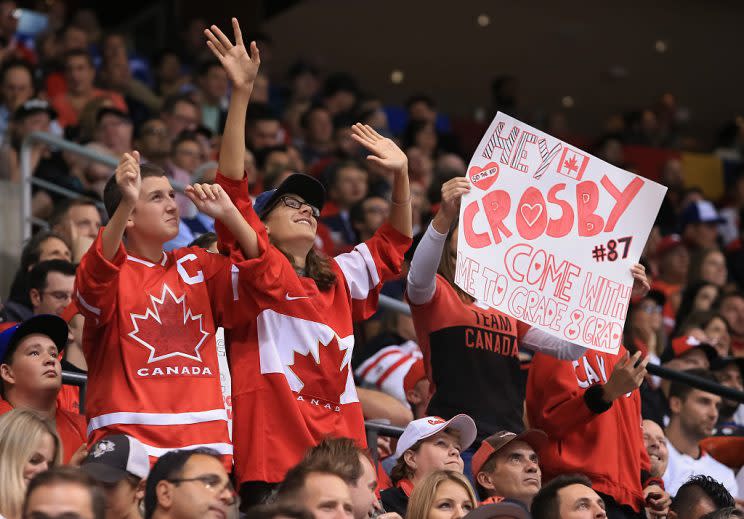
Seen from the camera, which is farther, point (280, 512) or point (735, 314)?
point (735, 314)

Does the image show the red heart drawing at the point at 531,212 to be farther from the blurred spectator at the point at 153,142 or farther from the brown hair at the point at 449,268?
the blurred spectator at the point at 153,142

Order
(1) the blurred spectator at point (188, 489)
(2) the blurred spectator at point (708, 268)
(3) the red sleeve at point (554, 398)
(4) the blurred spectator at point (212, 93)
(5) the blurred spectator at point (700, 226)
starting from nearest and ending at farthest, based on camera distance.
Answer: (1) the blurred spectator at point (188, 489), (3) the red sleeve at point (554, 398), (2) the blurred spectator at point (708, 268), (4) the blurred spectator at point (212, 93), (5) the blurred spectator at point (700, 226)

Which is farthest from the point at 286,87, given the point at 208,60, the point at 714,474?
the point at 714,474

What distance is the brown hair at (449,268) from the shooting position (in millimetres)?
5934

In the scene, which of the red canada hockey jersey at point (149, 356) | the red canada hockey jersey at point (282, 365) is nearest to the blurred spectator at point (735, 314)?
the red canada hockey jersey at point (282, 365)

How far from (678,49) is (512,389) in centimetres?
1146

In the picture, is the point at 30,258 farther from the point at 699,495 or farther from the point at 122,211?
the point at 699,495

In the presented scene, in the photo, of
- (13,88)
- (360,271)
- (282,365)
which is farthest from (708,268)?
(282,365)

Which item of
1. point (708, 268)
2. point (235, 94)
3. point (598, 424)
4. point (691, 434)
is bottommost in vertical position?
point (691, 434)

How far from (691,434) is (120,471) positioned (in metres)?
3.77

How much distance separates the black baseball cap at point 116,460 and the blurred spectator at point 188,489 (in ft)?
0.52

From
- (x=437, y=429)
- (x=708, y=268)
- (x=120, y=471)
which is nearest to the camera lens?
(x=120, y=471)

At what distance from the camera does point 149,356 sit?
4.87m

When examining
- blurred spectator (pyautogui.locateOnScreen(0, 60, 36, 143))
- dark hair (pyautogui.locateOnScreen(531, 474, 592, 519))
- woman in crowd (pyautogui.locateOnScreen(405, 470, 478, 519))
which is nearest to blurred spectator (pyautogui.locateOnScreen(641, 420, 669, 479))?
dark hair (pyautogui.locateOnScreen(531, 474, 592, 519))
